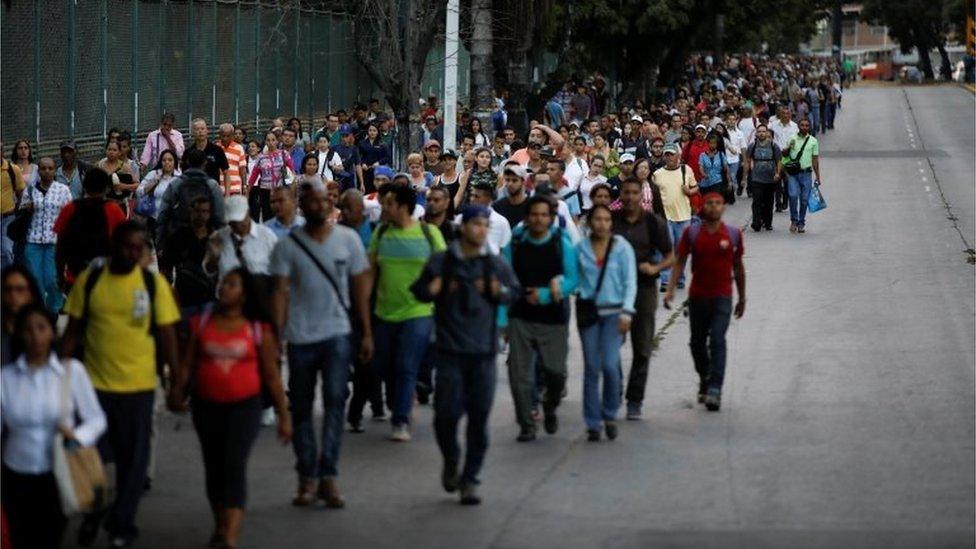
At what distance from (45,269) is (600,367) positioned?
21.8 feet

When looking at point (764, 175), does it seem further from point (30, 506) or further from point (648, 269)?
point (30, 506)

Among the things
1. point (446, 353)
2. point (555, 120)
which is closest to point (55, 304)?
point (446, 353)

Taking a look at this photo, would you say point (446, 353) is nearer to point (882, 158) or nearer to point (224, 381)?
point (224, 381)

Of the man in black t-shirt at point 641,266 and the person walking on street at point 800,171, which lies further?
the person walking on street at point 800,171

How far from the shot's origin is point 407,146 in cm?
2402

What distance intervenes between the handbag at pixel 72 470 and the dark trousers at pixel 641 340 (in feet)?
16.9

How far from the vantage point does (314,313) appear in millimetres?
10875

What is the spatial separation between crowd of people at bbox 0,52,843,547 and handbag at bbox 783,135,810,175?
25.8ft

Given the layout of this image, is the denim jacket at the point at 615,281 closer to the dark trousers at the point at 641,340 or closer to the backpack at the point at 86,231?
the dark trousers at the point at 641,340

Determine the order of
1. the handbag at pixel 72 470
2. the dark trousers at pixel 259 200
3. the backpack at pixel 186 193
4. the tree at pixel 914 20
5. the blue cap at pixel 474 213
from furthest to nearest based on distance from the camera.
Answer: the tree at pixel 914 20, the dark trousers at pixel 259 200, the backpack at pixel 186 193, the blue cap at pixel 474 213, the handbag at pixel 72 470

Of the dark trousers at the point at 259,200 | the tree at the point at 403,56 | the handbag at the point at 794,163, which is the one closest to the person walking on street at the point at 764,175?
the handbag at the point at 794,163

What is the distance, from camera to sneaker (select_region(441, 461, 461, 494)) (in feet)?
36.0

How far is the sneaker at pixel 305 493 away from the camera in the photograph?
1077cm

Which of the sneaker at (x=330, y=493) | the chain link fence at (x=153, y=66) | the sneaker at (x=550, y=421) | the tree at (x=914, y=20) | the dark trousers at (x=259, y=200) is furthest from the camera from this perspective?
the tree at (x=914, y=20)
